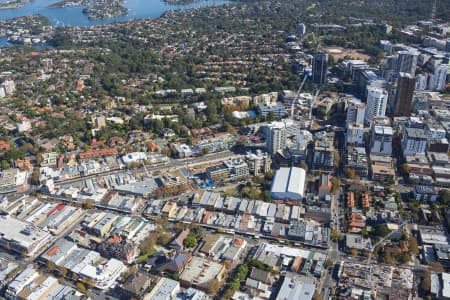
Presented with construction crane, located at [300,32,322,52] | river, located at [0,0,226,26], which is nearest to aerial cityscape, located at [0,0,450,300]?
construction crane, located at [300,32,322,52]

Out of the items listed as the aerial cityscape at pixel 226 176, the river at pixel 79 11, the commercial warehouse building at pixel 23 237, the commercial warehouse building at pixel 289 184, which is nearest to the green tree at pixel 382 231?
the aerial cityscape at pixel 226 176

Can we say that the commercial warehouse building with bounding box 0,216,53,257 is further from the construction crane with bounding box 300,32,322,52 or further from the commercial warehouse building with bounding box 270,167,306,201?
the construction crane with bounding box 300,32,322,52

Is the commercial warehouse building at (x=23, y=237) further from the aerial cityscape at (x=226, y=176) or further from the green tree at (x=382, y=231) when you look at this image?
the green tree at (x=382, y=231)

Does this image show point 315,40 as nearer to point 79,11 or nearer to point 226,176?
point 226,176

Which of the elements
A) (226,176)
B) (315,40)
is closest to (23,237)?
(226,176)

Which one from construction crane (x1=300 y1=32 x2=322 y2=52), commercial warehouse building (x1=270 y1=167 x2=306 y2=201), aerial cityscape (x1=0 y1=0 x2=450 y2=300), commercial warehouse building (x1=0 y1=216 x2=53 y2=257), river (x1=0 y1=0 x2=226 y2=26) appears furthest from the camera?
river (x1=0 y1=0 x2=226 y2=26)

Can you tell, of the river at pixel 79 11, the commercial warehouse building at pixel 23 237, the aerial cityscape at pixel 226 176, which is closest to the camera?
the aerial cityscape at pixel 226 176
